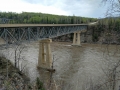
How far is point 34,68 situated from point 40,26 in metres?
6.74

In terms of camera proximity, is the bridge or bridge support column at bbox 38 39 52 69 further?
bridge support column at bbox 38 39 52 69

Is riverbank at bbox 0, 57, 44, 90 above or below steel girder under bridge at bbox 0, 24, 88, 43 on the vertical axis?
below

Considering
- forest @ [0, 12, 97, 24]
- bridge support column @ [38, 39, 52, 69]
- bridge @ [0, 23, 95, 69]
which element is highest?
forest @ [0, 12, 97, 24]

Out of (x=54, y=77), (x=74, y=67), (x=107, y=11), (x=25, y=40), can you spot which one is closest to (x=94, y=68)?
(x=74, y=67)

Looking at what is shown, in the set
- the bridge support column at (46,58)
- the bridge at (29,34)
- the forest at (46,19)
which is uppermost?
the forest at (46,19)

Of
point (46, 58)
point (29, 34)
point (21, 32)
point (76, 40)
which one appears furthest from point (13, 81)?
point (76, 40)

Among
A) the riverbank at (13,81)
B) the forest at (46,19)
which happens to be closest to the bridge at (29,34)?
the riverbank at (13,81)

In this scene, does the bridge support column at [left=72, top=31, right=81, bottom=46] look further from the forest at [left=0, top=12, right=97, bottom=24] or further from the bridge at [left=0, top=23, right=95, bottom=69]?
the forest at [left=0, top=12, right=97, bottom=24]

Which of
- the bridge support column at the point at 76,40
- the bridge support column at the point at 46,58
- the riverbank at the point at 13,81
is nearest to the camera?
the riverbank at the point at 13,81

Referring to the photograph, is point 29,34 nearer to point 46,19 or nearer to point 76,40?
point 76,40

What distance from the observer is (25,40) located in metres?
20.2

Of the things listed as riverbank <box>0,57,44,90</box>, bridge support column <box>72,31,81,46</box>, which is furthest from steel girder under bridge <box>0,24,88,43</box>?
bridge support column <box>72,31,81,46</box>

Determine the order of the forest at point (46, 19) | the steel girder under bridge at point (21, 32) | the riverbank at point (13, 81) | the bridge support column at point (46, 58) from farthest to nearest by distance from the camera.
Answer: the forest at point (46, 19), the bridge support column at point (46, 58), the steel girder under bridge at point (21, 32), the riverbank at point (13, 81)

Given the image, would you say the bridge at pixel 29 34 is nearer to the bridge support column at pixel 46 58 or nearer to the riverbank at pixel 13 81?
the bridge support column at pixel 46 58
